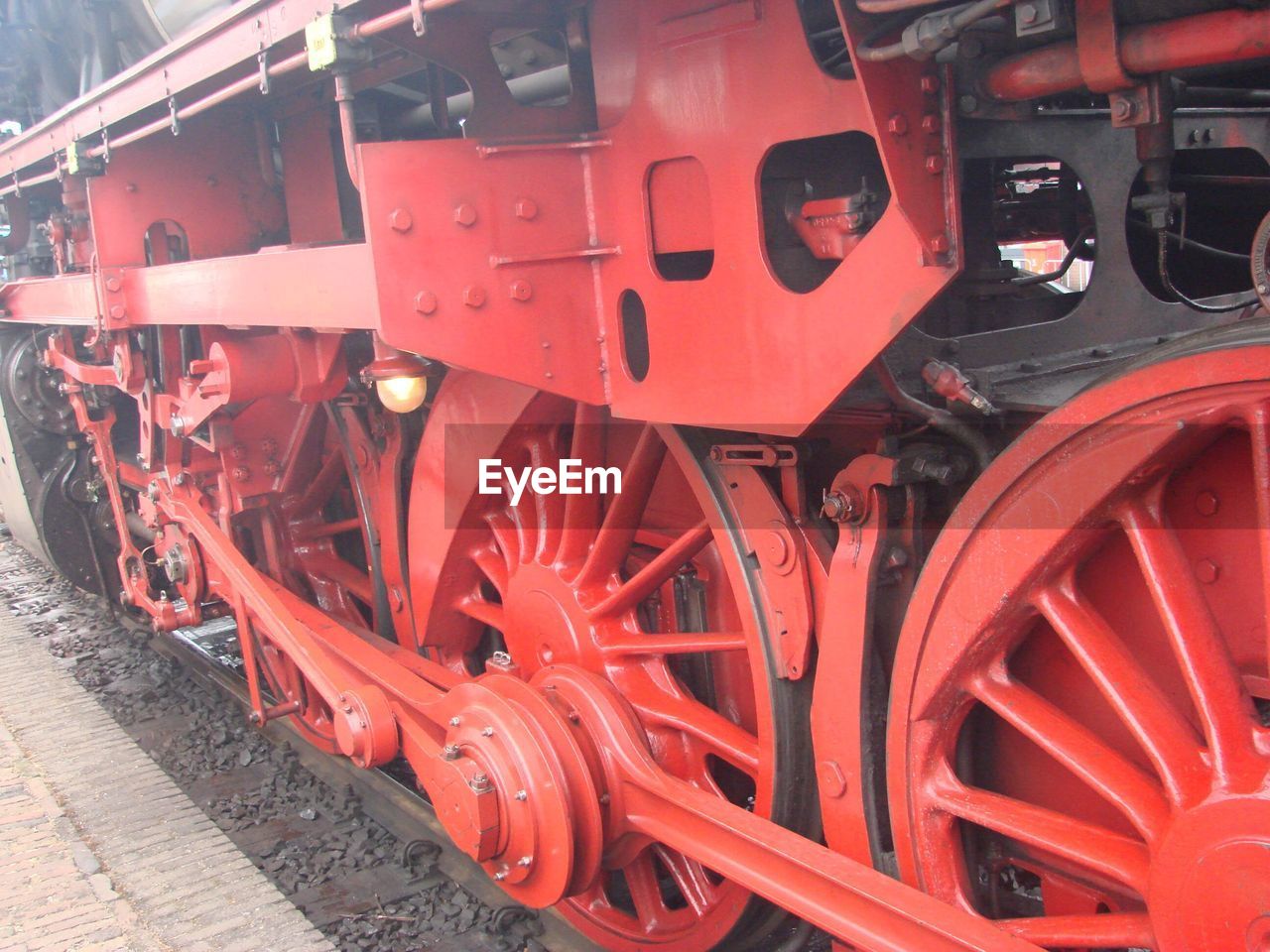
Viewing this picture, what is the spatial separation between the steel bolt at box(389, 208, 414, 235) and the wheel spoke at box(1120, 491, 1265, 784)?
1.30 m

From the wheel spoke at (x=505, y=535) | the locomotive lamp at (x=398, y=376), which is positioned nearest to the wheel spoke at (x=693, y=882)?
the wheel spoke at (x=505, y=535)

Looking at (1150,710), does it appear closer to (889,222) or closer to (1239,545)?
(1239,545)

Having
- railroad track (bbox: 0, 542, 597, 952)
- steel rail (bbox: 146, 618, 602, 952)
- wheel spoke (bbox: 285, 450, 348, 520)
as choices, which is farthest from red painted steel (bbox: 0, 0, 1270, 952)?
wheel spoke (bbox: 285, 450, 348, 520)

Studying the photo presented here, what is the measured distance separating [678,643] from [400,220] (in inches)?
43.8

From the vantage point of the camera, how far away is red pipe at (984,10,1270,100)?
1.27m

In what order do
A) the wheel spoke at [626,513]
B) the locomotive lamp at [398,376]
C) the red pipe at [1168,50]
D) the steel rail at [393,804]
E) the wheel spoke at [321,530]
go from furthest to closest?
the wheel spoke at [321,530] → the steel rail at [393,804] → the locomotive lamp at [398,376] → the wheel spoke at [626,513] → the red pipe at [1168,50]

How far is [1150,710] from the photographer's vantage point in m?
1.57

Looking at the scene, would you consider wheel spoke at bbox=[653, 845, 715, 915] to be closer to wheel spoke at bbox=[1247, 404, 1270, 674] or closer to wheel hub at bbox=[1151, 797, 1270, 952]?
wheel hub at bbox=[1151, 797, 1270, 952]

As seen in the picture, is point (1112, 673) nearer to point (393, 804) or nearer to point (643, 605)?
point (643, 605)

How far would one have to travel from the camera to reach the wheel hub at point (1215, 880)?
1.39 m

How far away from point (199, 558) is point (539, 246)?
94.6 inches

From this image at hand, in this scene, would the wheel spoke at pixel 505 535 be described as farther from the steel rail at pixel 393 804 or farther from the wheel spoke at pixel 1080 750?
the wheel spoke at pixel 1080 750

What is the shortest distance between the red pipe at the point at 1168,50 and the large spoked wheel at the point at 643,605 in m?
1.01

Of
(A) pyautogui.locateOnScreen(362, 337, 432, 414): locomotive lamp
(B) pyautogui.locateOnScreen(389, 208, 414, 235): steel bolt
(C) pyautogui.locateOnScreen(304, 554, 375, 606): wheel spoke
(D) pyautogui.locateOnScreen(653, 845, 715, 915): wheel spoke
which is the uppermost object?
(B) pyautogui.locateOnScreen(389, 208, 414, 235): steel bolt
